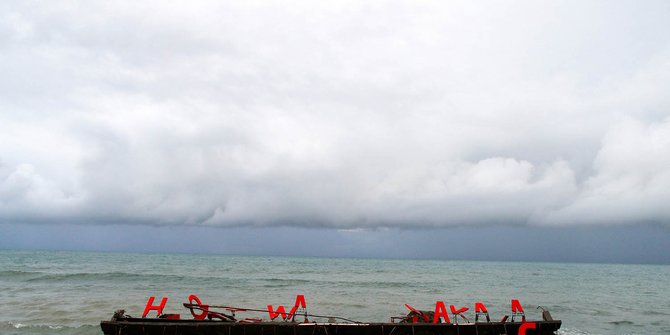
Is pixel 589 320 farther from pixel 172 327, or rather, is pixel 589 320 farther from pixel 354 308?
pixel 172 327

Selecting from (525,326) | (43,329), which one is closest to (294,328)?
(525,326)

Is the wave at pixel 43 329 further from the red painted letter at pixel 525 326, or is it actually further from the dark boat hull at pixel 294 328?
the red painted letter at pixel 525 326

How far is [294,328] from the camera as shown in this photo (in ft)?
49.5

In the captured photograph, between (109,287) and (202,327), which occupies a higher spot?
(202,327)

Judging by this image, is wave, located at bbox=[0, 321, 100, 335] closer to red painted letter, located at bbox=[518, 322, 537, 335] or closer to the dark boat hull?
the dark boat hull

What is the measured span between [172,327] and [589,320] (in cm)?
2557

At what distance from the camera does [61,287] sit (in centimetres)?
3853

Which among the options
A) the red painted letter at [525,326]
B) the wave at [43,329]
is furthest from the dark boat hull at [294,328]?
the wave at [43,329]

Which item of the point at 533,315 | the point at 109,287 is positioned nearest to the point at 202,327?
the point at 533,315

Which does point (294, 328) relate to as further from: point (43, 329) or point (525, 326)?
point (43, 329)

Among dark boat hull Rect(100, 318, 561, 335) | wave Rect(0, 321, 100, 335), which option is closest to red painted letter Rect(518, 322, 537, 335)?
dark boat hull Rect(100, 318, 561, 335)

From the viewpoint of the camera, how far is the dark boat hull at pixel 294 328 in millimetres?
14977

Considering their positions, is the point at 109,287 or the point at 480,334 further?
the point at 109,287

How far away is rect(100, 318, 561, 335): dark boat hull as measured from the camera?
1498 centimetres
